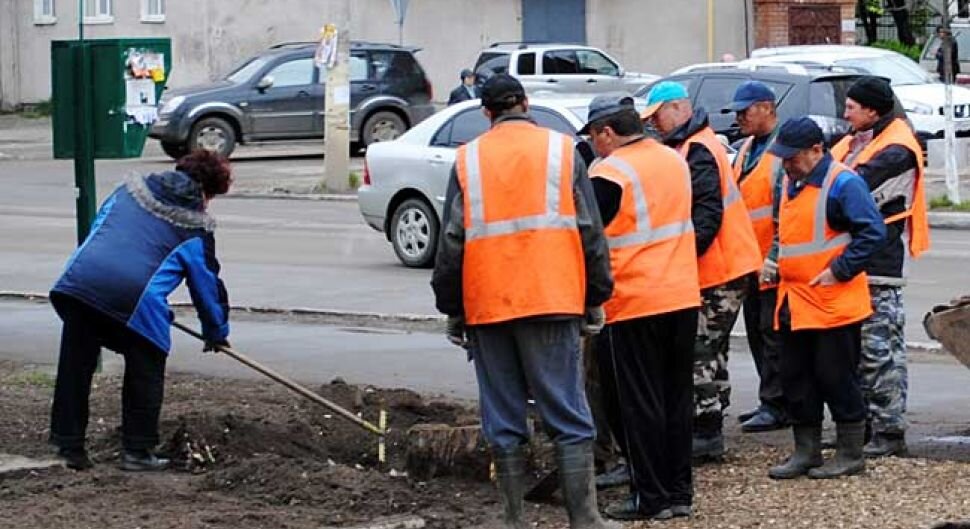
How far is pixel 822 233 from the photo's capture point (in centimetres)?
839

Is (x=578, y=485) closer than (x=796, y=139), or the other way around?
(x=578, y=485)

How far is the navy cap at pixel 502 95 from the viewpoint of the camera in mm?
7152

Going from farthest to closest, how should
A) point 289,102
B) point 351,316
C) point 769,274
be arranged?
1. point 289,102
2. point 351,316
3. point 769,274

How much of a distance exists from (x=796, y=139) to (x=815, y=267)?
55 cm

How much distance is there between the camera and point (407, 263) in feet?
56.7

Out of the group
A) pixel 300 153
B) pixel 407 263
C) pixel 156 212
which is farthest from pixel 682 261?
A: pixel 300 153

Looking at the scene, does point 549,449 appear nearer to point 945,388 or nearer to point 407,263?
point 945,388

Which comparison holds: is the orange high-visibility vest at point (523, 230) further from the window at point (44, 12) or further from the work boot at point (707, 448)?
the window at point (44, 12)

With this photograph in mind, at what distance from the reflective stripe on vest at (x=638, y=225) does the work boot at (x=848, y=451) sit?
126cm

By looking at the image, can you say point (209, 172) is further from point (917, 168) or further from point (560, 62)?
point (560, 62)

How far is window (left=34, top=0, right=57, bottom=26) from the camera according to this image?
46.2 meters

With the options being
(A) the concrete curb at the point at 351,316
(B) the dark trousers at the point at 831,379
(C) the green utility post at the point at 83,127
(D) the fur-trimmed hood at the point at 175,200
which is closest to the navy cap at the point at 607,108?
(B) the dark trousers at the point at 831,379

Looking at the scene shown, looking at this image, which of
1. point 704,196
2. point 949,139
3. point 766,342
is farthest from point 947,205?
point 704,196

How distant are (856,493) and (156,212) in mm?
3168
